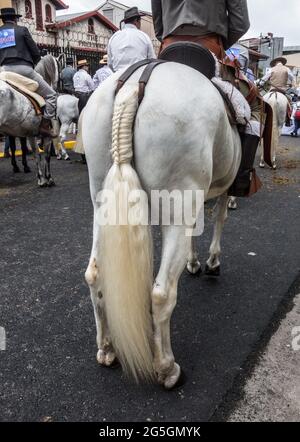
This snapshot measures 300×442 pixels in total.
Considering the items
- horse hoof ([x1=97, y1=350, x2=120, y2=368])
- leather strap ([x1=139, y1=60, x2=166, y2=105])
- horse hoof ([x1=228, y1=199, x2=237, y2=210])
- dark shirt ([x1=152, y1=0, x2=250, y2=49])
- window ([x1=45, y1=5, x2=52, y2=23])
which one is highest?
window ([x1=45, y1=5, x2=52, y2=23])

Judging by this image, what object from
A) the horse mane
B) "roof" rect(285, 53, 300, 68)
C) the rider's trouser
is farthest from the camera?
"roof" rect(285, 53, 300, 68)

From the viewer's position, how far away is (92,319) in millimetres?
2791

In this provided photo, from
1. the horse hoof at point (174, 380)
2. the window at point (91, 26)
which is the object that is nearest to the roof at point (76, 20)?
the window at point (91, 26)

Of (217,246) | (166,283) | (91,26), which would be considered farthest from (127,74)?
(91,26)

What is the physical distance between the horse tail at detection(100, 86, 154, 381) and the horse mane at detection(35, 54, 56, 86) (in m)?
6.50

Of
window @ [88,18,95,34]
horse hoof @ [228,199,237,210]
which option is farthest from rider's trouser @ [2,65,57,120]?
window @ [88,18,95,34]

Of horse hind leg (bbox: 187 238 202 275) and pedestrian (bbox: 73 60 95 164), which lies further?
pedestrian (bbox: 73 60 95 164)

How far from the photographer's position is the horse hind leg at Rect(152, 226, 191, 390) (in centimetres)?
191

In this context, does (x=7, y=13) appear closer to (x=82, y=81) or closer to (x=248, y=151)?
(x=82, y=81)

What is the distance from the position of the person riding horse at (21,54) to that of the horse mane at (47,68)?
51.9 inches

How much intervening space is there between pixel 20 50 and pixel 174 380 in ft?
18.7

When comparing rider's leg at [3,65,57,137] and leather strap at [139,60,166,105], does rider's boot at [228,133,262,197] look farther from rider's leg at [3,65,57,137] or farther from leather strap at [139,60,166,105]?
rider's leg at [3,65,57,137]
